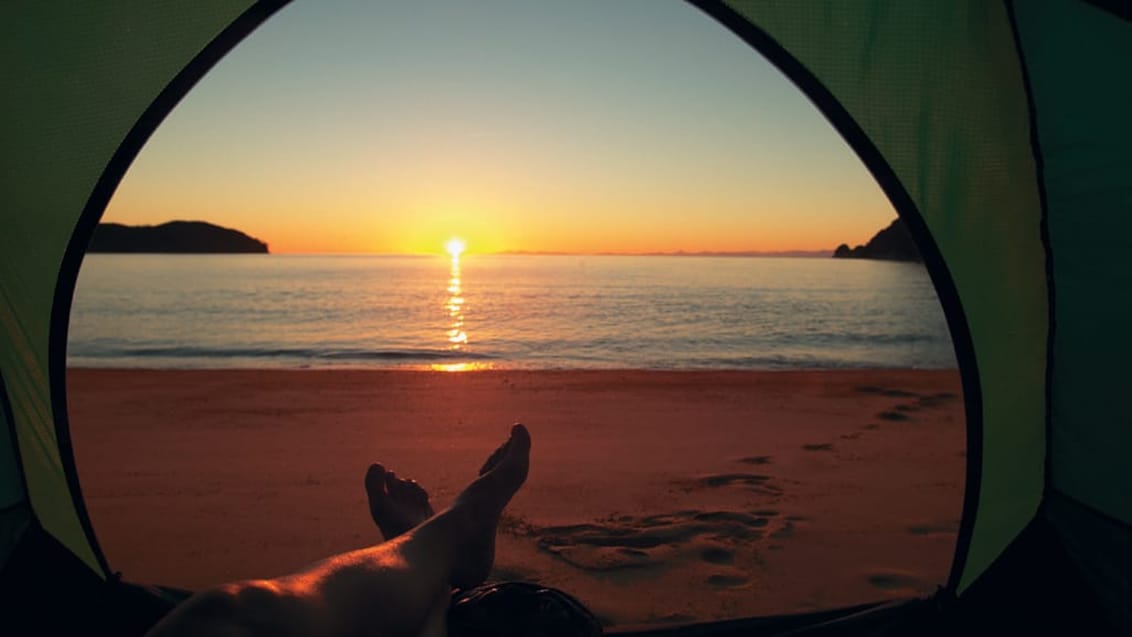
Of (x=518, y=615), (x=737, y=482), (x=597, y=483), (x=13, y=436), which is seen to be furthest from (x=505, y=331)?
(x=518, y=615)

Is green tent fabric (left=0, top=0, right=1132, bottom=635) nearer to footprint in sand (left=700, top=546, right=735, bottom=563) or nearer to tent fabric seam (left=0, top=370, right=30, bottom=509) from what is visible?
tent fabric seam (left=0, top=370, right=30, bottom=509)

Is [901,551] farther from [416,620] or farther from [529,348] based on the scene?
[529,348]

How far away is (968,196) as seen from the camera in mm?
2443

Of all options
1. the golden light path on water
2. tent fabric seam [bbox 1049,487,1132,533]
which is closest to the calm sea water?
the golden light path on water

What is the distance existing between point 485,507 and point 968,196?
1943mm

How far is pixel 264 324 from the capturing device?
20.7 m

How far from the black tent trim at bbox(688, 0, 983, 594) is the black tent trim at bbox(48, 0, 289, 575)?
4.63 ft

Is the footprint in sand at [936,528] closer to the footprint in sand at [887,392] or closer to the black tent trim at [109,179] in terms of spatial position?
the black tent trim at [109,179]

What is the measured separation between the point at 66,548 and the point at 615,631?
194cm

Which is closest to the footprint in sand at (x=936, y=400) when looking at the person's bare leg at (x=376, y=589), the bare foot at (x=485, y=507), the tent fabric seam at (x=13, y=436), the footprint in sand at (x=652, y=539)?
the footprint in sand at (x=652, y=539)

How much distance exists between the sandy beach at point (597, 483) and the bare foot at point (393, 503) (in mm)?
494

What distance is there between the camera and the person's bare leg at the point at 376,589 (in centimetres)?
160

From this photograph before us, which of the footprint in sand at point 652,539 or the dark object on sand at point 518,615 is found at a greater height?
the dark object on sand at point 518,615

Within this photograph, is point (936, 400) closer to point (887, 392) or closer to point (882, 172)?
point (887, 392)
